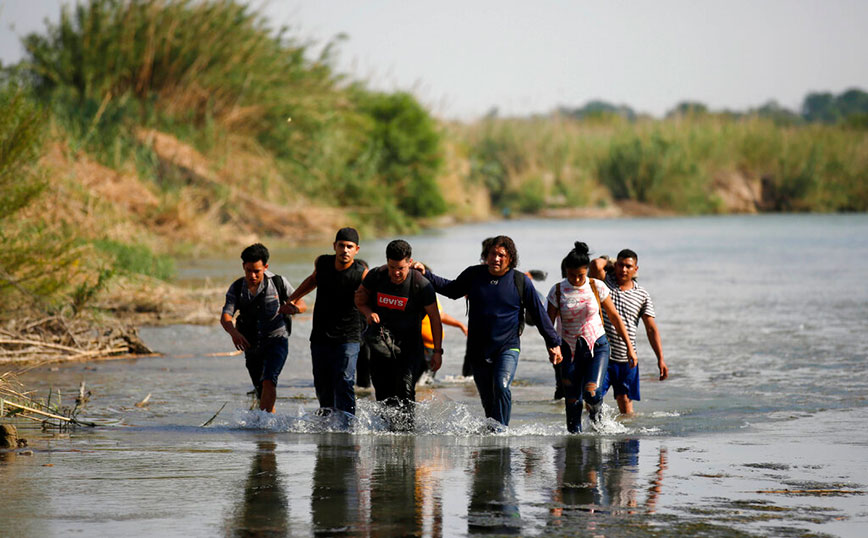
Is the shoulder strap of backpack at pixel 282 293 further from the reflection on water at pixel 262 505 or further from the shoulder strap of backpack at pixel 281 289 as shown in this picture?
the reflection on water at pixel 262 505

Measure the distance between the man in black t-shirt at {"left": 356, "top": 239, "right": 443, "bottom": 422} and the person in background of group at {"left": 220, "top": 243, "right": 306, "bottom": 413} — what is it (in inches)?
29.2

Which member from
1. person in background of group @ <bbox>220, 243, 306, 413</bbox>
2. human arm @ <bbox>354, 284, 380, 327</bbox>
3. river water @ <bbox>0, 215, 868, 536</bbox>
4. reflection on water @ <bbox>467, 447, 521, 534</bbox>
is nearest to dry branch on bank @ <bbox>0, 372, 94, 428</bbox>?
river water @ <bbox>0, 215, 868, 536</bbox>

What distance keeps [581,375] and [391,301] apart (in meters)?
1.65

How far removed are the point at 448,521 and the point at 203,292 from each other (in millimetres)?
13594

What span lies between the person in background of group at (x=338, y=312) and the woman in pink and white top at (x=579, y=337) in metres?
1.59

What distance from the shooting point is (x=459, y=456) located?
908cm

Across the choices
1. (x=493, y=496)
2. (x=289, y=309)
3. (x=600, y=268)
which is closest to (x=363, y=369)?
(x=289, y=309)

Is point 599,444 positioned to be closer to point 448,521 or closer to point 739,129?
point 448,521

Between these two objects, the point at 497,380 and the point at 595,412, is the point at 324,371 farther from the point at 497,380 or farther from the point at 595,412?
the point at 595,412

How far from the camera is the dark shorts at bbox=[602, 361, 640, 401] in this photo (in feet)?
35.7

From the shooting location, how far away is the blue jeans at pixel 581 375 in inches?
393

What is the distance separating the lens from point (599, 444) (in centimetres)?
960

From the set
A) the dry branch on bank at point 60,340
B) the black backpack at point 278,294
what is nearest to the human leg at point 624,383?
the black backpack at point 278,294

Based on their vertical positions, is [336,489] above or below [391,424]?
below
